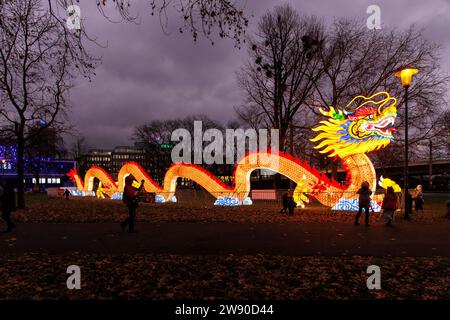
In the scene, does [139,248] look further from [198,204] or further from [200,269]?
[198,204]

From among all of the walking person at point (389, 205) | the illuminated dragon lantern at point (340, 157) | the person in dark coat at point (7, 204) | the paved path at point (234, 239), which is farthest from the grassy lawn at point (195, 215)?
the person in dark coat at point (7, 204)

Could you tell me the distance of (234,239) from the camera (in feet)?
31.7

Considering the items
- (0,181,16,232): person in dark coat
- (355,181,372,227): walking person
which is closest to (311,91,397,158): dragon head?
(355,181,372,227): walking person

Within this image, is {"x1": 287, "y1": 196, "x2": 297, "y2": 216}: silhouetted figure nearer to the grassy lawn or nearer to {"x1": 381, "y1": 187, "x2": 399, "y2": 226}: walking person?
the grassy lawn

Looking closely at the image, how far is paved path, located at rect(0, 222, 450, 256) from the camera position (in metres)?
8.27

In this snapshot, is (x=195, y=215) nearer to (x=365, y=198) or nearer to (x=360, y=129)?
(x=365, y=198)

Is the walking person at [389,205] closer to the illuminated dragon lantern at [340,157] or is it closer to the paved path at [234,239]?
the paved path at [234,239]

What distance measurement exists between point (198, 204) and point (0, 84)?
13.1m

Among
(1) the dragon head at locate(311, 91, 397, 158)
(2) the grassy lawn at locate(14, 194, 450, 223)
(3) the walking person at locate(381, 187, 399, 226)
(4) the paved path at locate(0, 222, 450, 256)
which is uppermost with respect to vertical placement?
(1) the dragon head at locate(311, 91, 397, 158)

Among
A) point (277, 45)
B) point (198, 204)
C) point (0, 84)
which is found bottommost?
point (198, 204)

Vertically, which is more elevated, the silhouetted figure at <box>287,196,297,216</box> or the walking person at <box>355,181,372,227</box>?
the walking person at <box>355,181,372,227</box>

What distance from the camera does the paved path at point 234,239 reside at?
8.27 m
